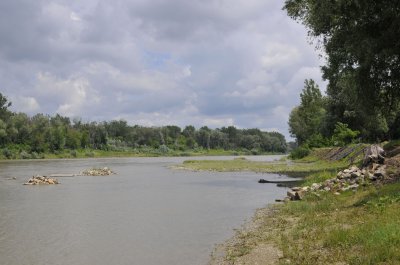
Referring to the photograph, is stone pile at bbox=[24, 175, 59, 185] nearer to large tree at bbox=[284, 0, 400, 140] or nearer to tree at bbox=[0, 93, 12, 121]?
large tree at bbox=[284, 0, 400, 140]

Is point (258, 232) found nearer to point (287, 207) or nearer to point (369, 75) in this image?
point (287, 207)

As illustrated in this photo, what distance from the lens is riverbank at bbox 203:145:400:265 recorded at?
1290cm

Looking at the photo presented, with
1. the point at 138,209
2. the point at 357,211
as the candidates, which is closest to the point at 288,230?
the point at 357,211

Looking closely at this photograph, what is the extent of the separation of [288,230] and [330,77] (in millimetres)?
21679

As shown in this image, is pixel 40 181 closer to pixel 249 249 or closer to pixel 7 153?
pixel 249 249

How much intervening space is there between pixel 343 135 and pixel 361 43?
212 feet

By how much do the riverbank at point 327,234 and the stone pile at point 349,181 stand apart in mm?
1456

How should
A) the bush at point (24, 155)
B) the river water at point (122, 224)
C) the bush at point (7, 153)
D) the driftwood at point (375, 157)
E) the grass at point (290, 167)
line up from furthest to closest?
the bush at point (24, 155) → the bush at point (7, 153) → the grass at point (290, 167) → the driftwood at point (375, 157) → the river water at point (122, 224)

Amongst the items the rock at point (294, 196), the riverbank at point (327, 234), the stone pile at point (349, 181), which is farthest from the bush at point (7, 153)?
the riverbank at point (327, 234)

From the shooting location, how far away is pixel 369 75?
32438 mm

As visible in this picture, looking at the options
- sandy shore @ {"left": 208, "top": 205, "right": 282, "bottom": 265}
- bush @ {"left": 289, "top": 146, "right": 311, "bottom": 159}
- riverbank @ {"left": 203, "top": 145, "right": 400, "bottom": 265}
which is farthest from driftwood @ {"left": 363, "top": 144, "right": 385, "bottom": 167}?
bush @ {"left": 289, "top": 146, "right": 311, "bottom": 159}

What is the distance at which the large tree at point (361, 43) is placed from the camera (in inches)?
1015

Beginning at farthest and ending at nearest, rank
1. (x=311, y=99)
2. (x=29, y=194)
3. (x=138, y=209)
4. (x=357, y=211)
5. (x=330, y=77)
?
(x=311, y=99), (x=29, y=194), (x=330, y=77), (x=138, y=209), (x=357, y=211)

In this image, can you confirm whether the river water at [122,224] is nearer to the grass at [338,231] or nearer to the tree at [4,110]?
the grass at [338,231]
